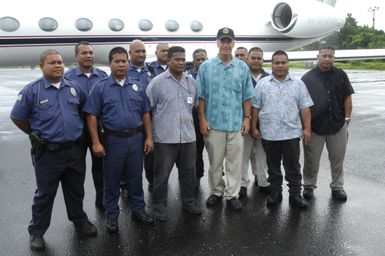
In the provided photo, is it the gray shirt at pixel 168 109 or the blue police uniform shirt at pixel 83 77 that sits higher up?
the blue police uniform shirt at pixel 83 77

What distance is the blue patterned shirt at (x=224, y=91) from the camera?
14.8 ft

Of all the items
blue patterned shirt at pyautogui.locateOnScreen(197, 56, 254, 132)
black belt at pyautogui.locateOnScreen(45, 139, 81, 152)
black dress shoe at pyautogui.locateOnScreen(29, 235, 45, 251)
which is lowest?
black dress shoe at pyautogui.locateOnScreen(29, 235, 45, 251)

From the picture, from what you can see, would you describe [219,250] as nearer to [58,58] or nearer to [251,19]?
[58,58]

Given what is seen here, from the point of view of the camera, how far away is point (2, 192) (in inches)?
207

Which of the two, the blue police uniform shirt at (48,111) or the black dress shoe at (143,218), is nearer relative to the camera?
the blue police uniform shirt at (48,111)

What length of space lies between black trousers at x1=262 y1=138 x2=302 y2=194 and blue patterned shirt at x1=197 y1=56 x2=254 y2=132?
478 millimetres

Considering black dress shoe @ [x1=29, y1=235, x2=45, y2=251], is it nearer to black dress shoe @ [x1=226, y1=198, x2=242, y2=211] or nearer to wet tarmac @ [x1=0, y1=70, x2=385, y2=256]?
wet tarmac @ [x1=0, y1=70, x2=385, y2=256]

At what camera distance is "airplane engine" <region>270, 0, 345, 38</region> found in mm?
14875

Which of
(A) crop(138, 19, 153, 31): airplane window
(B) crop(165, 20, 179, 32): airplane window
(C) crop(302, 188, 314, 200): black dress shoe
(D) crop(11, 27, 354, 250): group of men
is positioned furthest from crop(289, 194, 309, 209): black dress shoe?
(B) crop(165, 20, 179, 32): airplane window

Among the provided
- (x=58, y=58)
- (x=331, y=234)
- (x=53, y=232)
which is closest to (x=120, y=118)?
(x=58, y=58)

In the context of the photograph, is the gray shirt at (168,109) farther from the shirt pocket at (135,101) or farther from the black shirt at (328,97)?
the black shirt at (328,97)

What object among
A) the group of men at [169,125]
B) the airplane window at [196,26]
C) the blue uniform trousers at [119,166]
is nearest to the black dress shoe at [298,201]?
the group of men at [169,125]

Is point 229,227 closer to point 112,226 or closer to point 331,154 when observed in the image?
point 112,226

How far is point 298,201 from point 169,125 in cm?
169
